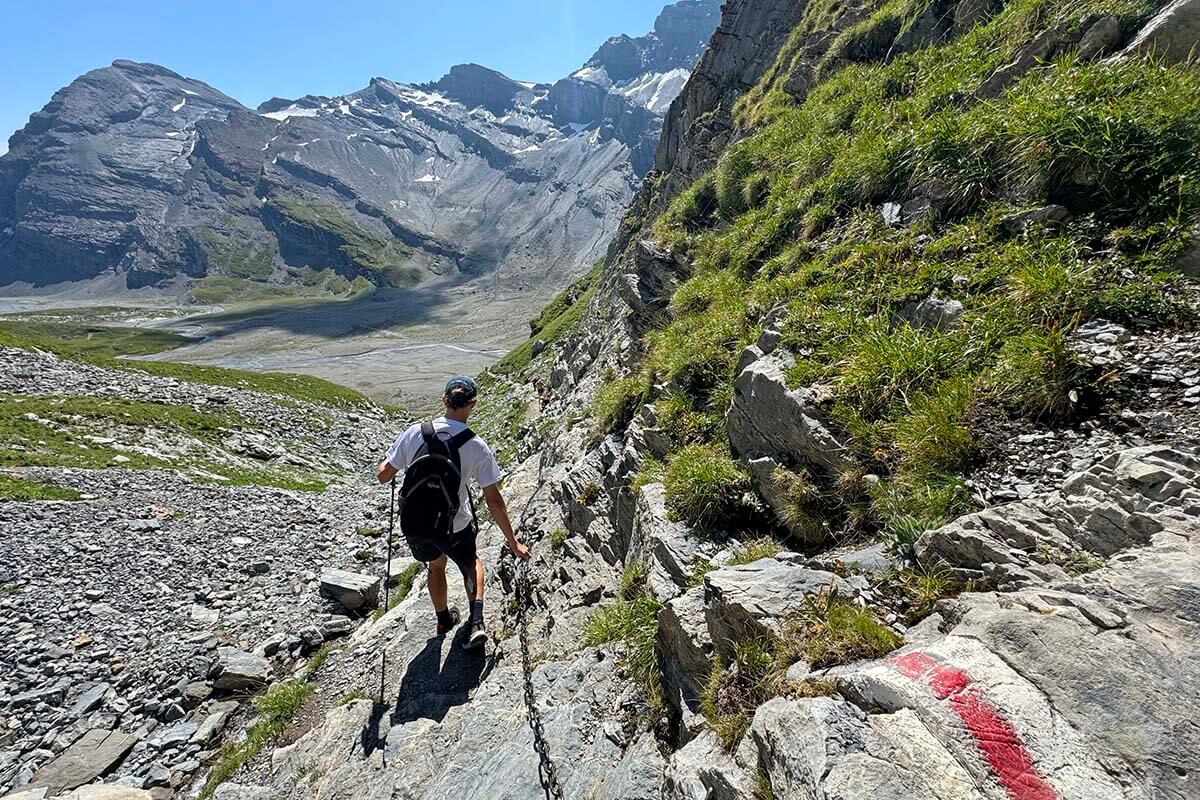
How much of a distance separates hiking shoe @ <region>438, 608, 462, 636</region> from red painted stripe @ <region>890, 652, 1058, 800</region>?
6.60 metres

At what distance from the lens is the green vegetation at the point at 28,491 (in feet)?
52.7

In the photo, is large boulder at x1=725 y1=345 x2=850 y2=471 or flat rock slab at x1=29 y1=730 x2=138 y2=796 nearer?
large boulder at x1=725 y1=345 x2=850 y2=471

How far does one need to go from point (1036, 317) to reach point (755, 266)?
6.45 m

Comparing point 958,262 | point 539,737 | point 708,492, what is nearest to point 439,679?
point 539,737

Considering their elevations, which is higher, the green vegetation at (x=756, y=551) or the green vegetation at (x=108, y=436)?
the green vegetation at (x=756, y=551)

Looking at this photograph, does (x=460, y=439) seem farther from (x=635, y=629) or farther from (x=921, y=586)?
(x=921, y=586)

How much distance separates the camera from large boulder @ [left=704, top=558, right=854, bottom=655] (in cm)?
418

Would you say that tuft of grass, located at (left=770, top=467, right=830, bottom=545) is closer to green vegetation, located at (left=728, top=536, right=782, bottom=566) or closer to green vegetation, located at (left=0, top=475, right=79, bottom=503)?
Answer: green vegetation, located at (left=728, top=536, right=782, bottom=566)

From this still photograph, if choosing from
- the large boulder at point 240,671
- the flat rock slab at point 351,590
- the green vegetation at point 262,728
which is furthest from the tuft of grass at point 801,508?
the flat rock slab at point 351,590

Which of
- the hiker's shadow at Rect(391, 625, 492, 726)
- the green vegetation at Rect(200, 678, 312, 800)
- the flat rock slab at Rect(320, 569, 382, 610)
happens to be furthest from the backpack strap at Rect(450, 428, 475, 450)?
the flat rock slab at Rect(320, 569, 382, 610)

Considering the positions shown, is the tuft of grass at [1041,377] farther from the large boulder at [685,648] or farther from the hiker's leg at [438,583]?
the hiker's leg at [438,583]

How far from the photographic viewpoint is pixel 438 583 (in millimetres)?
7605

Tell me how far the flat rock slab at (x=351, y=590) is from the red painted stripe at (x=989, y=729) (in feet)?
40.9

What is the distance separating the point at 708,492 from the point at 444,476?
334 cm
